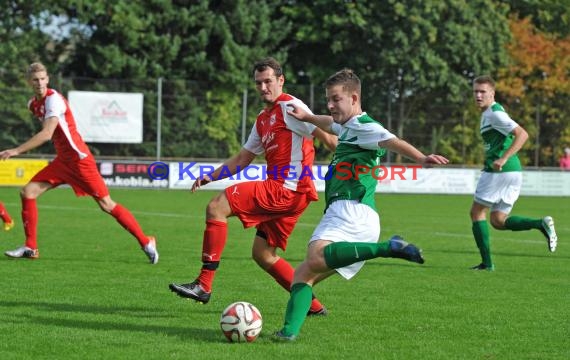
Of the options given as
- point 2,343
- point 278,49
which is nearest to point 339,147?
point 2,343

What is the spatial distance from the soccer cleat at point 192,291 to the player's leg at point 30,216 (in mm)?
4330

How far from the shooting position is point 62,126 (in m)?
10.7

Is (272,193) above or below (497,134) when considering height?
below

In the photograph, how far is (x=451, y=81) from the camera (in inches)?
1446

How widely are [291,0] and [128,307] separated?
32813mm

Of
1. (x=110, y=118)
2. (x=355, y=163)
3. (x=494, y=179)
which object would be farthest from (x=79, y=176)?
(x=110, y=118)

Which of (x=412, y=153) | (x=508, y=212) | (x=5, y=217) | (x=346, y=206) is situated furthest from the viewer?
(x=5, y=217)

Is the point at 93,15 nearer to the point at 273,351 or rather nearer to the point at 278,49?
the point at 278,49

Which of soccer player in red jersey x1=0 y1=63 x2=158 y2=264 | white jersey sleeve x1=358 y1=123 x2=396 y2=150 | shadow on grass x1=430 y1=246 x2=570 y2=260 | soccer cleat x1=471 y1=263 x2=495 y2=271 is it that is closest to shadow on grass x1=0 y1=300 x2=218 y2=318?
white jersey sleeve x1=358 y1=123 x2=396 y2=150

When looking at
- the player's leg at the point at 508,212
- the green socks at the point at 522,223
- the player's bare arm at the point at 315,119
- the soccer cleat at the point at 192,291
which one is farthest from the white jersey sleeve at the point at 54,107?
the green socks at the point at 522,223

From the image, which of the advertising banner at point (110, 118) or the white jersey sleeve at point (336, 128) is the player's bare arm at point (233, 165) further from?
the advertising banner at point (110, 118)

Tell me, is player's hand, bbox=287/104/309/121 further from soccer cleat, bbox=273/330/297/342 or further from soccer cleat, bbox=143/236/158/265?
soccer cleat, bbox=143/236/158/265

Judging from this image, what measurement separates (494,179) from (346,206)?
526cm

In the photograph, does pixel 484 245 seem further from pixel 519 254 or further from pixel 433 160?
pixel 433 160
